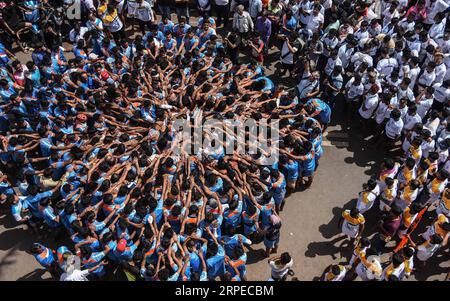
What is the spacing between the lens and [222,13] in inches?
599

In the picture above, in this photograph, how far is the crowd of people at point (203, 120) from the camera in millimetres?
9039

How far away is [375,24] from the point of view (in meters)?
13.1

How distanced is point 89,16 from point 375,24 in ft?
26.4

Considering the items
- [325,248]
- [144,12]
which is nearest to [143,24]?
[144,12]

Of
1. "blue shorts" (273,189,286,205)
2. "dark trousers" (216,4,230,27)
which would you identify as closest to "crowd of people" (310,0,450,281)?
"blue shorts" (273,189,286,205)

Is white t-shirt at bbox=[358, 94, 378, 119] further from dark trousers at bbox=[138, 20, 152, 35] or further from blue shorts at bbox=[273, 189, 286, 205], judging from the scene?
dark trousers at bbox=[138, 20, 152, 35]

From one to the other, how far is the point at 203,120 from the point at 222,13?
220 inches

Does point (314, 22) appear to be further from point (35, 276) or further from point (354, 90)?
point (35, 276)

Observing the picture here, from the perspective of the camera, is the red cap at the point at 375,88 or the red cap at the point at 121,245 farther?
the red cap at the point at 375,88

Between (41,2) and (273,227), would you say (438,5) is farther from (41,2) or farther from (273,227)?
(41,2)

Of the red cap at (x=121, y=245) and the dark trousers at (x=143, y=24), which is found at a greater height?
the dark trousers at (x=143, y=24)

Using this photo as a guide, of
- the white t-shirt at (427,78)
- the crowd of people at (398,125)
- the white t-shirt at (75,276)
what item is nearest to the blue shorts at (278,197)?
the crowd of people at (398,125)

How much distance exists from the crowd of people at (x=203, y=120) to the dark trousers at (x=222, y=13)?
75 millimetres

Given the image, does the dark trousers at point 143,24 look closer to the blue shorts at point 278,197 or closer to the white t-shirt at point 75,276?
the blue shorts at point 278,197
